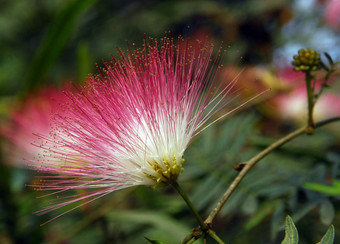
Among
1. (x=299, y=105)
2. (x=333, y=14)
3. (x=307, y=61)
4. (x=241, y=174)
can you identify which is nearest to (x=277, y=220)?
(x=241, y=174)

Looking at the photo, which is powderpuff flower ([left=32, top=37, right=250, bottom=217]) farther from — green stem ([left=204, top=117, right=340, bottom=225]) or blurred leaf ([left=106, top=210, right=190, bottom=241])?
blurred leaf ([left=106, top=210, right=190, bottom=241])

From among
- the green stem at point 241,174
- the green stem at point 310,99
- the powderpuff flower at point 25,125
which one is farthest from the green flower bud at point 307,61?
the powderpuff flower at point 25,125

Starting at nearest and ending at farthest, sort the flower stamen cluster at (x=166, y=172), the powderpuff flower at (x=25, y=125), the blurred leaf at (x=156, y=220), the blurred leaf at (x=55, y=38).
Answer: the flower stamen cluster at (x=166, y=172)
the blurred leaf at (x=156, y=220)
the powderpuff flower at (x=25, y=125)
the blurred leaf at (x=55, y=38)

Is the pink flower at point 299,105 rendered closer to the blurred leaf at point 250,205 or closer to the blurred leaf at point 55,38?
the blurred leaf at point 250,205

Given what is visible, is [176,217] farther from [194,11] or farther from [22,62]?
[22,62]

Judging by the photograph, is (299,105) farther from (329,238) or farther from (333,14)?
(329,238)

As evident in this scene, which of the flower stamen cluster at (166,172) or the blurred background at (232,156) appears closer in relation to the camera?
the flower stamen cluster at (166,172)

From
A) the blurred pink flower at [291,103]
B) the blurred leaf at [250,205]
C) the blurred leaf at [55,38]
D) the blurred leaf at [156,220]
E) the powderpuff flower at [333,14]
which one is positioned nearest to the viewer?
the blurred leaf at [250,205]
